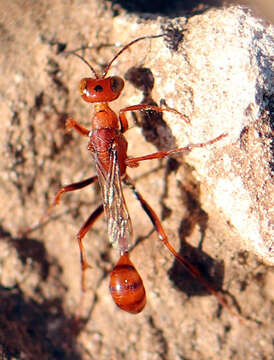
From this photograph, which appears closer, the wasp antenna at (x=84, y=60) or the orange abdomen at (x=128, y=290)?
the orange abdomen at (x=128, y=290)

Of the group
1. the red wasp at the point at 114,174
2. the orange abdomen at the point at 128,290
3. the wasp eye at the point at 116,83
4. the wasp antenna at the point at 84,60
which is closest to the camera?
the orange abdomen at the point at 128,290

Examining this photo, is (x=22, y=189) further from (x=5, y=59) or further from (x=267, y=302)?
(x=267, y=302)

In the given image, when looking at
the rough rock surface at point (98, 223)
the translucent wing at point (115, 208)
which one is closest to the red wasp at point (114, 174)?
the translucent wing at point (115, 208)

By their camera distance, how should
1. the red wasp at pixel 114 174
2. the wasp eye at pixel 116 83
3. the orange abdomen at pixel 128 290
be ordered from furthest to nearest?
the wasp eye at pixel 116 83
the red wasp at pixel 114 174
the orange abdomen at pixel 128 290

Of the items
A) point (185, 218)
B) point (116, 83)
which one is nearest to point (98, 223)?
point (185, 218)

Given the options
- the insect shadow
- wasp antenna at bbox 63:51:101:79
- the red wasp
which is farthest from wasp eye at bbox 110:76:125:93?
wasp antenna at bbox 63:51:101:79

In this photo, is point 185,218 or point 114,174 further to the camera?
point 185,218

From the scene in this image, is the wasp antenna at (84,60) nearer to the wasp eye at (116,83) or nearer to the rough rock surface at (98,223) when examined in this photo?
the rough rock surface at (98,223)

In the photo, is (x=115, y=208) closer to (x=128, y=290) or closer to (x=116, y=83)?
(x=128, y=290)
